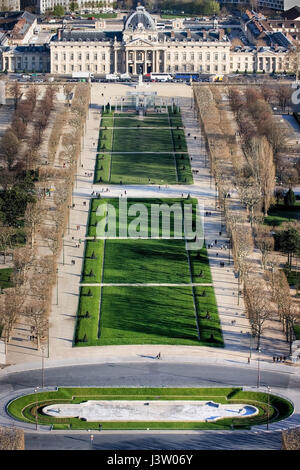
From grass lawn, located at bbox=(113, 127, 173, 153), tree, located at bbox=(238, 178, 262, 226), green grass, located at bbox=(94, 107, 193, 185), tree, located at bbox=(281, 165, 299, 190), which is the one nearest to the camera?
tree, located at bbox=(238, 178, 262, 226)

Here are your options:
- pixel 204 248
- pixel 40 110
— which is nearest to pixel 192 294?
pixel 204 248

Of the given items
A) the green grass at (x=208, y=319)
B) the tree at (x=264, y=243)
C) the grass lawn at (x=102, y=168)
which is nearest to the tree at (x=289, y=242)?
the tree at (x=264, y=243)

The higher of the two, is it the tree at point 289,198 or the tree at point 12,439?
the tree at point 12,439

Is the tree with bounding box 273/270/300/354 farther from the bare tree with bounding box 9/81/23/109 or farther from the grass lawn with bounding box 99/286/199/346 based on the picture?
the bare tree with bounding box 9/81/23/109

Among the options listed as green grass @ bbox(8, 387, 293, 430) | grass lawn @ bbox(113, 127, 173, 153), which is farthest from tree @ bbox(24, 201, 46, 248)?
grass lawn @ bbox(113, 127, 173, 153)

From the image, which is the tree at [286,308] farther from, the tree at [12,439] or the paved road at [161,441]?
the tree at [12,439]

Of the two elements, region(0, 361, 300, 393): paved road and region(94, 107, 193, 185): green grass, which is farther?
region(94, 107, 193, 185): green grass

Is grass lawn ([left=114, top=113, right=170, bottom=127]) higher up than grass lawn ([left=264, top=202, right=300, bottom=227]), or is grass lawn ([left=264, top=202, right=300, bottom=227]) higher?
grass lawn ([left=264, top=202, right=300, bottom=227])
